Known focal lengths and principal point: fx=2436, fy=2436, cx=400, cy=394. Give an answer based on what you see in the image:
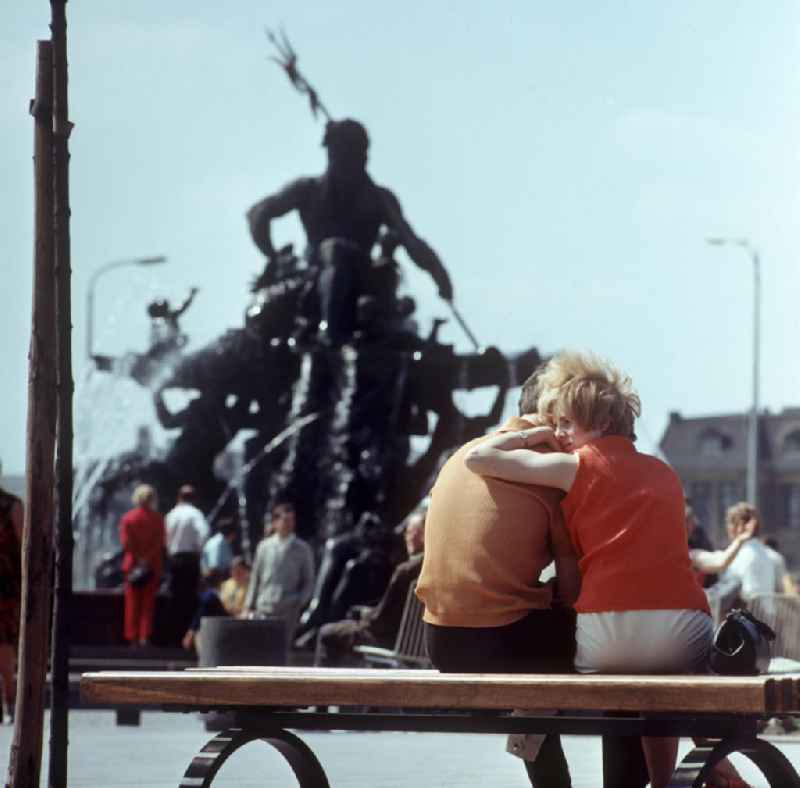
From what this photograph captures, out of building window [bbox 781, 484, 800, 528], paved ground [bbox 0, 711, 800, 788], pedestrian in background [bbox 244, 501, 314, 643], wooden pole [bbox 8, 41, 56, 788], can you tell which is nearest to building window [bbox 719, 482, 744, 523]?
building window [bbox 781, 484, 800, 528]

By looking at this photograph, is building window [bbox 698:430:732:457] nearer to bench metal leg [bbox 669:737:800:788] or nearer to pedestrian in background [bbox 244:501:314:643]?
pedestrian in background [bbox 244:501:314:643]

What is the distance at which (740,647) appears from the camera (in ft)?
21.8

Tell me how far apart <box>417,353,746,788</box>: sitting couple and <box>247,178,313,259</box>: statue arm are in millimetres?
20176

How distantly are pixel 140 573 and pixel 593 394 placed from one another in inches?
598

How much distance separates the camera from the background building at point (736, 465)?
478ft

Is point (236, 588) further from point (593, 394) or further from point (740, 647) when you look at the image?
point (740, 647)

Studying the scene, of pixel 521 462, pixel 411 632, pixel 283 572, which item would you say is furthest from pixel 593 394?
pixel 283 572

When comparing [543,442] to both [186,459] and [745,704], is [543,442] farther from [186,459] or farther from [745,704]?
[186,459]

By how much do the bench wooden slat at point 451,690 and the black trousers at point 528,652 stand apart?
0.12 m

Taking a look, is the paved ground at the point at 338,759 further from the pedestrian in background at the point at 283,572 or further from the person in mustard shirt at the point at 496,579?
the person in mustard shirt at the point at 496,579

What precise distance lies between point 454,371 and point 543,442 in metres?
20.7

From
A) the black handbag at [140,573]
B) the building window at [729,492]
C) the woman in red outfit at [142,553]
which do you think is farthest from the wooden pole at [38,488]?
the building window at [729,492]

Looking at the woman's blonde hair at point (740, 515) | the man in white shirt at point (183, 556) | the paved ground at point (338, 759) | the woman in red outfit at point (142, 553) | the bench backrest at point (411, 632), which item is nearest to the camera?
the paved ground at point (338, 759)

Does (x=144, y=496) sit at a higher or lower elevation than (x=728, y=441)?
lower
